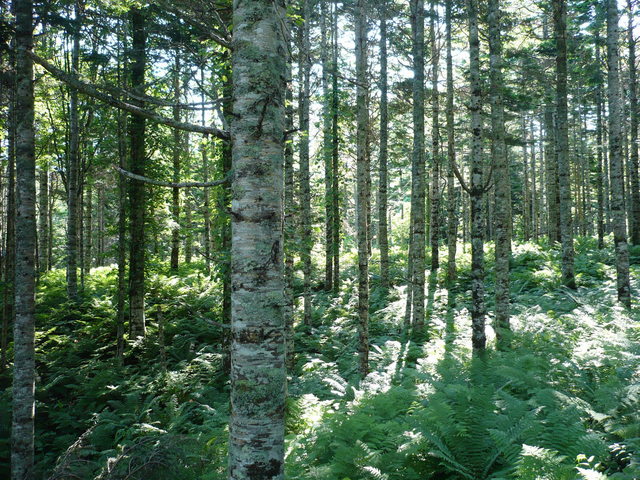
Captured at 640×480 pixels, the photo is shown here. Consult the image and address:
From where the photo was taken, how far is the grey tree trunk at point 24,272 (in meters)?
5.79

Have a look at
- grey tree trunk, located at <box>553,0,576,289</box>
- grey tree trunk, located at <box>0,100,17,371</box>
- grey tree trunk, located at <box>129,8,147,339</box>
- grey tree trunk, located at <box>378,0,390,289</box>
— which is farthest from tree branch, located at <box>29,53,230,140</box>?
grey tree trunk, located at <box>553,0,576,289</box>

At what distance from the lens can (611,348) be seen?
6.28 meters

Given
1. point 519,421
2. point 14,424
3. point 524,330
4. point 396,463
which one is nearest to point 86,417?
point 14,424

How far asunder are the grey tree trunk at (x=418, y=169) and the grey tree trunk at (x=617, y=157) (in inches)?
194

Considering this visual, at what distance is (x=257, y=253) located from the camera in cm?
256

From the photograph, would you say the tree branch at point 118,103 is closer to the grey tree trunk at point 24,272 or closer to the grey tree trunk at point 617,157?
the grey tree trunk at point 24,272

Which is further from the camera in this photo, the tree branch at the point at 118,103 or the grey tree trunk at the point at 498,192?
the grey tree trunk at the point at 498,192

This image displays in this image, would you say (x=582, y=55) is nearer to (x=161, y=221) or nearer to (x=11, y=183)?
(x=161, y=221)

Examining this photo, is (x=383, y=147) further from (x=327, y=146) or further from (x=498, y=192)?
(x=498, y=192)

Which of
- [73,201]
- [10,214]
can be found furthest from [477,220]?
[73,201]

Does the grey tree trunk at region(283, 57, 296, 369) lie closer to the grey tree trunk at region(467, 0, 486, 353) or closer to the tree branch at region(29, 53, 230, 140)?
the grey tree trunk at region(467, 0, 486, 353)

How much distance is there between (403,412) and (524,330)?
181 inches

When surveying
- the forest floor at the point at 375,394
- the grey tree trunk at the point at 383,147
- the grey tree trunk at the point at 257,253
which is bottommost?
the forest floor at the point at 375,394

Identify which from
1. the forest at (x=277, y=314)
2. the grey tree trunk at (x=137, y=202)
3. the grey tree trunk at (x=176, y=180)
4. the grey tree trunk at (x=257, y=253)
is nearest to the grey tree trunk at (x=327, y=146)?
the forest at (x=277, y=314)
